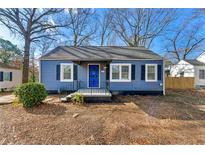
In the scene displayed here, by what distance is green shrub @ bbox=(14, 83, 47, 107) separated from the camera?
27.1 feet

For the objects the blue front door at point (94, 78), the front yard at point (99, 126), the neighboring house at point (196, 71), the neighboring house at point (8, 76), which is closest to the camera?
the front yard at point (99, 126)

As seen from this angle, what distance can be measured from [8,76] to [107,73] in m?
12.2

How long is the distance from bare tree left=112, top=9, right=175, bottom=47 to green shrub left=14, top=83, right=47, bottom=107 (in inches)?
795

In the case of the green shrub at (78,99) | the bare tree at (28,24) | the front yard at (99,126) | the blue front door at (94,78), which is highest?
the bare tree at (28,24)

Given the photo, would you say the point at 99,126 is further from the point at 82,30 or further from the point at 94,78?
the point at 82,30

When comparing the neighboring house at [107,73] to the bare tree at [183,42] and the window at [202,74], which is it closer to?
the window at [202,74]

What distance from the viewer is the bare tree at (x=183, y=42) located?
2866 centimetres

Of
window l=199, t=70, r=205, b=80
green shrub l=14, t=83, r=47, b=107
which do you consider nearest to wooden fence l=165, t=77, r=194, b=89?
window l=199, t=70, r=205, b=80

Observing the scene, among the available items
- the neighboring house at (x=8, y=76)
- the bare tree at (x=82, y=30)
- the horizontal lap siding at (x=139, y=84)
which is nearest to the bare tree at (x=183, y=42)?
the bare tree at (x=82, y=30)

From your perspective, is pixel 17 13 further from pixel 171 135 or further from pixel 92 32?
pixel 171 135

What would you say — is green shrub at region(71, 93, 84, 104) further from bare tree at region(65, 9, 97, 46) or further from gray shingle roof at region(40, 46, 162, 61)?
bare tree at region(65, 9, 97, 46)

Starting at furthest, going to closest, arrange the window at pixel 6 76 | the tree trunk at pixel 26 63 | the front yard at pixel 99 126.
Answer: the tree trunk at pixel 26 63
the window at pixel 6 76
the front yard at pixel 99 126
